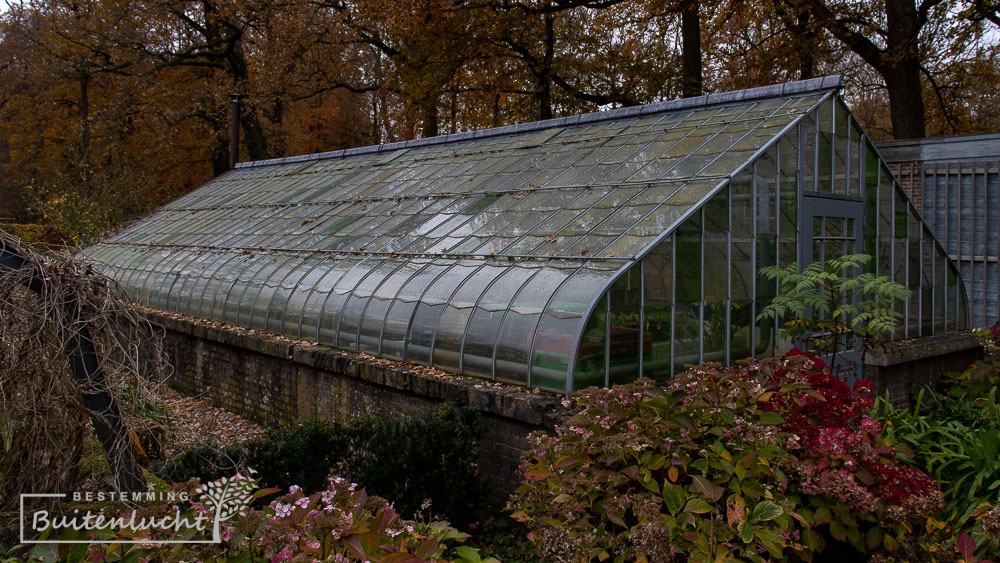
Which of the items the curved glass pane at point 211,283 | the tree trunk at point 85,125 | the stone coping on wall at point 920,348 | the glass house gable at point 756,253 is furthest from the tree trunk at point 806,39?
the tree trunk at point 85,125

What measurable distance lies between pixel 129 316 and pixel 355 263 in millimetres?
5120

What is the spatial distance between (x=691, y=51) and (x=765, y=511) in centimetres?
1528

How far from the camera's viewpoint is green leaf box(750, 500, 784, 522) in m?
3.85

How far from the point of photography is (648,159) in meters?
8.66

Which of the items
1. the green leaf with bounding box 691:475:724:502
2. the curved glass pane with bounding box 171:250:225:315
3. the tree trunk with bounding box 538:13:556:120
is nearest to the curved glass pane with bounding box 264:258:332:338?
the curved glass pane with bounding box 171:250:225:315

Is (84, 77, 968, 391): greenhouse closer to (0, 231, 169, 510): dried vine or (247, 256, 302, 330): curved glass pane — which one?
(247, 256, 302, 330): curved glass pane

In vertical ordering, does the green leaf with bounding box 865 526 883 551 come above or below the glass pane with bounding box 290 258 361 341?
below

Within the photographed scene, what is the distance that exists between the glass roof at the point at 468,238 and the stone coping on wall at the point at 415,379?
0.17m

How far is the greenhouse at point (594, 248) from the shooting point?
6.47 meters

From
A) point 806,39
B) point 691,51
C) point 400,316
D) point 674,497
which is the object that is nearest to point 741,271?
point 400,316

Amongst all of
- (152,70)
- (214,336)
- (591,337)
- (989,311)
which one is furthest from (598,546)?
(152,70)

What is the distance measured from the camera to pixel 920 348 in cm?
902

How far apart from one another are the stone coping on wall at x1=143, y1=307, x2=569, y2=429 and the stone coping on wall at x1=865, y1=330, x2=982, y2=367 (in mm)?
4447

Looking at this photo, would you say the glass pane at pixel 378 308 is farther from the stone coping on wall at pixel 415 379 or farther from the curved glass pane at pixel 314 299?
the curved glass pane at pixel 314 299
